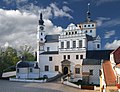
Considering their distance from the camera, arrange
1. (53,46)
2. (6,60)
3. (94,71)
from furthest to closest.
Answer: (6,60), (53,46), (94,71)

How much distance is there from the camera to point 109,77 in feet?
86.7

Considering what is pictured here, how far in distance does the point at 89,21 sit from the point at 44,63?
18.0 m

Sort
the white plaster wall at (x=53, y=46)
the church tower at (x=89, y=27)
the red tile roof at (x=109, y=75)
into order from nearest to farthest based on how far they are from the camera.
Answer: the red tile roof at (x=109, y=75) → the white plaster wall at (x=53, y=46) → the church tower at (x=89, y=27)

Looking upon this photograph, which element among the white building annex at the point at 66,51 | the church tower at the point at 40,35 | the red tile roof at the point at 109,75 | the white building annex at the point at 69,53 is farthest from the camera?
the church tower at the point at 40,35

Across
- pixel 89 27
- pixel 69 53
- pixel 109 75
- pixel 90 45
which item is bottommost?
pixel 109 75

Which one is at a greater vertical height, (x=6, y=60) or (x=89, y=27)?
(x=89, y=27)

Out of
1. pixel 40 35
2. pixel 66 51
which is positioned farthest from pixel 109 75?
pixel 40 35

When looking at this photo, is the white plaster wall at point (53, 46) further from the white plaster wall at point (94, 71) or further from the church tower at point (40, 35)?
the white plaster wall at point (94, 71)

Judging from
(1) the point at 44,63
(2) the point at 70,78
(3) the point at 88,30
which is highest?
(3) the point at 88,30

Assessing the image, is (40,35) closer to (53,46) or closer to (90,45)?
(53,46)

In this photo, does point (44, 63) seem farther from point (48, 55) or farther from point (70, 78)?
point (70, 78)

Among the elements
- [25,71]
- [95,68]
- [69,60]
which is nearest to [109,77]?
[95,68]

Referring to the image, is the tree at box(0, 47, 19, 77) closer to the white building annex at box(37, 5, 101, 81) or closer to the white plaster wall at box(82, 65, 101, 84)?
the white building annex at box(37, 5, 101, 81)

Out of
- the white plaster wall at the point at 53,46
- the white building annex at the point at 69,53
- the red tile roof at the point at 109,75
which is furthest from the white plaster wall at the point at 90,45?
the red tile roof at the point at 109,75
